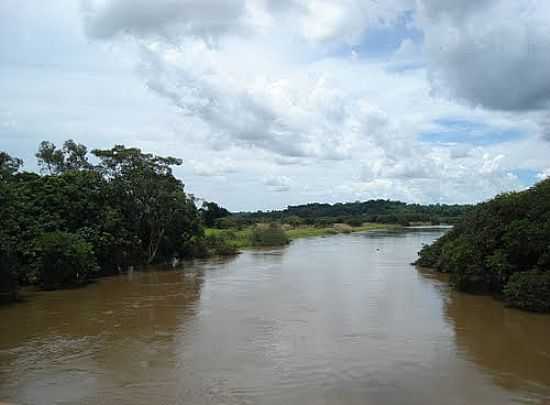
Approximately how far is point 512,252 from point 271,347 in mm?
11910

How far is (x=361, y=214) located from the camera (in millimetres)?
145500

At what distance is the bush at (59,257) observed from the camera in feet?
83.5

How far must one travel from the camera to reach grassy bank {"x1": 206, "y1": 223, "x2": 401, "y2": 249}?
56.1m

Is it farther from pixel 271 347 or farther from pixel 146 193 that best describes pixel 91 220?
pixel 271 347

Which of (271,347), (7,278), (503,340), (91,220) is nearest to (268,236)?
(91,220)

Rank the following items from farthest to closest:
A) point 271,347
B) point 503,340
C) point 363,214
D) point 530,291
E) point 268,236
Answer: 1. point 363,214
2. point 268,236
3. point 530,291
4. point 503,340
5. point 271,347

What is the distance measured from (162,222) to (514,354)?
28510 mm

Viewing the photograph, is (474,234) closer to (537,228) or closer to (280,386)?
(537,228)

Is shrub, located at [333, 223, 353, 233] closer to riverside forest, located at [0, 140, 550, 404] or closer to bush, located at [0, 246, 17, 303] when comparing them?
riverside forest, located at [0, 140, 550, 404]

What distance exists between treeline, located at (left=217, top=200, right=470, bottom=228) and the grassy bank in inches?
131

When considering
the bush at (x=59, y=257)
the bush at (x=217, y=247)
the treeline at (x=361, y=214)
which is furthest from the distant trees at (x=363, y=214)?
the bush at (x=59, y=257)

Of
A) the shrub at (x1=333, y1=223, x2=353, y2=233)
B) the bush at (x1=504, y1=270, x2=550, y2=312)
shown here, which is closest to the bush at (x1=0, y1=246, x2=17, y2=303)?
the bush at (x1=504, y1=270, x2=550, y2=312)

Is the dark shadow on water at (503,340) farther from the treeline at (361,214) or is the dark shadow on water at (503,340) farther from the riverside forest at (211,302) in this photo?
the treeline at (361,214)

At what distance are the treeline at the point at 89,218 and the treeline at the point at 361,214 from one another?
118 ft
